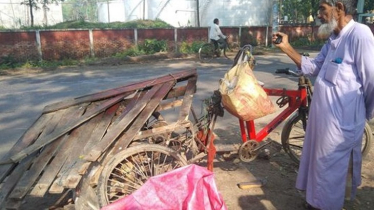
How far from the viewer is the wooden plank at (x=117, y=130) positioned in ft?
7.74

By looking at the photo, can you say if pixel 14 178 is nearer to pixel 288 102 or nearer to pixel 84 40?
pixel 288 102

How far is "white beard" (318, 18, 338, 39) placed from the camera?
2471 millimetres

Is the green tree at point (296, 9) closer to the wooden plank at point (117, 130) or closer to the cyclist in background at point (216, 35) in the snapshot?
the cyclist in background at point (216, 35)

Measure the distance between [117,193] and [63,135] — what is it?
664 mm

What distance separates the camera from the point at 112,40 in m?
15.3

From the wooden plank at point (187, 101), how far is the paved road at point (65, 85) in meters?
2.13

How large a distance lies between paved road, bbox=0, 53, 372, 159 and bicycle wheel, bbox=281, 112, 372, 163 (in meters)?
1.37

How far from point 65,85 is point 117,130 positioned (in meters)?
6.76

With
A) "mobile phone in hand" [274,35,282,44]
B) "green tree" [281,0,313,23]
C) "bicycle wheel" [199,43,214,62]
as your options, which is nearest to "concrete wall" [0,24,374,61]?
"bicycle wheel" [199,43,214,62]

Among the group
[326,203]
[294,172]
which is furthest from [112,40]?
[326,203]

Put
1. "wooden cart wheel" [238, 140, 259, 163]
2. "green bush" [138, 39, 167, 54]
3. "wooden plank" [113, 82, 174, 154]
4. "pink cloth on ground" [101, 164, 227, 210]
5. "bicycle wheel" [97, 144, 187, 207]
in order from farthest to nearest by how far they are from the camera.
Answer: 1. "green bush" [138, 39, 167, 54]
2. "wooden cart wheel" [238, 140, 259, 163]
3. "wooden plank" [113, 82, 174, 154]
4. "bicycle wheel" [97, 144, 187, 207]
5. "pink cloth on ground" [101, 164, 227, 210]

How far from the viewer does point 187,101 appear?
9.61 ft

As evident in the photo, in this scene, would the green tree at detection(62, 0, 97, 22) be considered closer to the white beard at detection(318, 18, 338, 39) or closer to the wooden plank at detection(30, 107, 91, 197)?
the wooden plank at detection(30, 107, 91, 197)

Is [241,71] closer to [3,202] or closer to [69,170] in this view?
[69,170]
